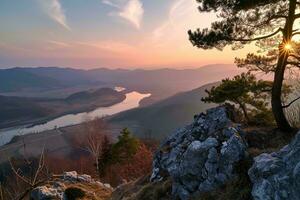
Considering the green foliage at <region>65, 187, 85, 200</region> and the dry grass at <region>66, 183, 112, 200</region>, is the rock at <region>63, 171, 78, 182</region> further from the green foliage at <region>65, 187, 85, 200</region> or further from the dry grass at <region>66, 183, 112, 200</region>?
the green foliage at <region>65, 187, 85, 200</region>

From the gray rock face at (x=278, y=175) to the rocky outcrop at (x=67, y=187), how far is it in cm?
1389

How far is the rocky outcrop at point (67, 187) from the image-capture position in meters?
21.0

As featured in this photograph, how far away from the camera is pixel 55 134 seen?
157 meters

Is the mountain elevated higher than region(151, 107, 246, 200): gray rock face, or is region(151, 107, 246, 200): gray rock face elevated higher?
region(151, 107, 246, 200): gray rock face

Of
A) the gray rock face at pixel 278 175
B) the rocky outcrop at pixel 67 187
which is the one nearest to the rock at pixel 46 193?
the rocky outcrop at pixel 67 187

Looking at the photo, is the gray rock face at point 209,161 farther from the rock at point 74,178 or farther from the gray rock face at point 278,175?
the rock at point 74,178

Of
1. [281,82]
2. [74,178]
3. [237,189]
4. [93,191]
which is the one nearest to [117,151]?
[74,178]

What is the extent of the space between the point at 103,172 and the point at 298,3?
40083mm

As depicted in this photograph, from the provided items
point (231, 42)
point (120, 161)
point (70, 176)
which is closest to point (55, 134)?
point (120, 161)

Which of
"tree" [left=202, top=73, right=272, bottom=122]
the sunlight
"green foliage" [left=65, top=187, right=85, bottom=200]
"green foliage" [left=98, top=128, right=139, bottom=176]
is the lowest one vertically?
"green foliage" [left=98, top=128, right=139, bottom=176]

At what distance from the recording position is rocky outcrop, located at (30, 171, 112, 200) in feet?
69.0

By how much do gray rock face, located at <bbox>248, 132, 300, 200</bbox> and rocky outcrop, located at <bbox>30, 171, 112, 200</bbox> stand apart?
1389cm

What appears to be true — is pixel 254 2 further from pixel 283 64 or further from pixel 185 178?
pixel 185 178

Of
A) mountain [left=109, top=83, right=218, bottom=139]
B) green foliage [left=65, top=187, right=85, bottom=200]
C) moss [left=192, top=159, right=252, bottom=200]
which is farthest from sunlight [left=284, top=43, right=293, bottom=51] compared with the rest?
mountain [left=109, top=83, right=218, bottom=139]
